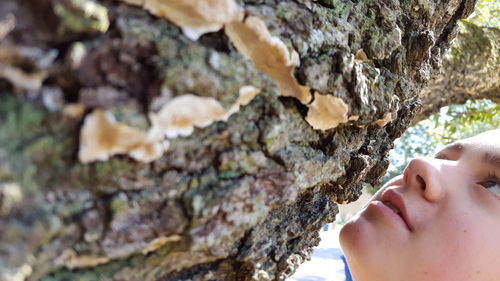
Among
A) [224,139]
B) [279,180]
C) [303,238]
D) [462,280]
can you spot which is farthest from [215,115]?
[462,280]

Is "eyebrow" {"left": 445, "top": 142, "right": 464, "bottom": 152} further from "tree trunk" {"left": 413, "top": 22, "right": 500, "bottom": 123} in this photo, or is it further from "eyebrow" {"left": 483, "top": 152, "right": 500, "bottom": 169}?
"tree trunk" {"left": 413, "top": 22, "right": 500, "bottom": 123}

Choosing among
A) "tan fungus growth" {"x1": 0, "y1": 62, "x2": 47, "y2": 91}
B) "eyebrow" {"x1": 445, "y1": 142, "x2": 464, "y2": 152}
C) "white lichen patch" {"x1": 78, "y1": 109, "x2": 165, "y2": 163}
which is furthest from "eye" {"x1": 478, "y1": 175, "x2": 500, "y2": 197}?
"tan fungus growth" {"x1": 0, "y1": 62, "x2": 47, "y2": 91}

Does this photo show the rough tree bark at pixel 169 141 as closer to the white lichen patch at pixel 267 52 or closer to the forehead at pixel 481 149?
the white lichen patch at pixel 267 52

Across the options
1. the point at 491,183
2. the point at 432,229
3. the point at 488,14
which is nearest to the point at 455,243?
the point at 432,229

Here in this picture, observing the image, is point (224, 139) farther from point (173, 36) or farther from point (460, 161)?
point (460, 161)

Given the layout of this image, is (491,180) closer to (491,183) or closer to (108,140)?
(491,183)

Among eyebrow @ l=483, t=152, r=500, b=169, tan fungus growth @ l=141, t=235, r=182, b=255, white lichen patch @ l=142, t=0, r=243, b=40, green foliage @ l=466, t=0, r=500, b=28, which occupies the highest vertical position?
white lichen patch @ l=142, t=0, r=243, b=40
